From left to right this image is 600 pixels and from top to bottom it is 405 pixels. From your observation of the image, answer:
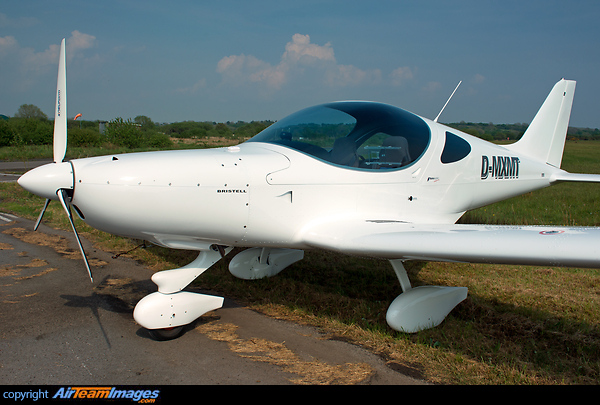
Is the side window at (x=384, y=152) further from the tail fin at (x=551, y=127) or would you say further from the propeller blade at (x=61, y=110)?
the tail fin at (x=551, y=127)

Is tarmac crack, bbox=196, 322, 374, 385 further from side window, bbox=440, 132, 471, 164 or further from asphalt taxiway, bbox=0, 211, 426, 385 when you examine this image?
side window, bbox=440, 132, 471, 164

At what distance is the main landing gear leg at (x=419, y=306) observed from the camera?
13.2 feet

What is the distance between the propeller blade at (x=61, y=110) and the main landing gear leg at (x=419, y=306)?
3.39 meters

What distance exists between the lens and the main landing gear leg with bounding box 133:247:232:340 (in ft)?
12.5

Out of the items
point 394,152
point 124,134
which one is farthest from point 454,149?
point 124,134

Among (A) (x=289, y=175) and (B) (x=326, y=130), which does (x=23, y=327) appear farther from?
(B) (x=326, y=130)

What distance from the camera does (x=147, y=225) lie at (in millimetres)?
3584

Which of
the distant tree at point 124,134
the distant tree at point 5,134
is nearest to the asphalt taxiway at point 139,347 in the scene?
the distant tree at point 124,134

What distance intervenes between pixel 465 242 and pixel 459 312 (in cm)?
164

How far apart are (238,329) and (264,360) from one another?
72cm

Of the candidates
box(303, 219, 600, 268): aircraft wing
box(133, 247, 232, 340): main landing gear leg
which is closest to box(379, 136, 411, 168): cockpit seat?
box(303, 219, 600, 268): aircraft wing

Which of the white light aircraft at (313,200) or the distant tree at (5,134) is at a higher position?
the distant tree at (5,134)

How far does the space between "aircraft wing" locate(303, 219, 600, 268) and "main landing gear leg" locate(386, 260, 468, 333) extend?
69cm

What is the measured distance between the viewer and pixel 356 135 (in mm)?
4457
